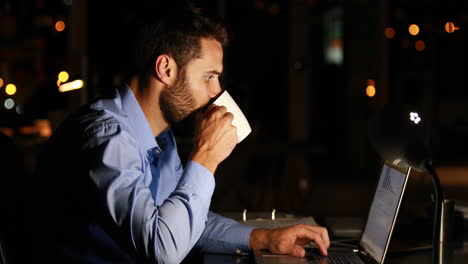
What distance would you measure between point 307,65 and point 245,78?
1439mm

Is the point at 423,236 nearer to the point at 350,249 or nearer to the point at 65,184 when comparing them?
the point at 350,249

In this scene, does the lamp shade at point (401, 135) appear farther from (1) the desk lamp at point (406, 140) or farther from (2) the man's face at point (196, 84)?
(2) the man's face at point (196, 84)

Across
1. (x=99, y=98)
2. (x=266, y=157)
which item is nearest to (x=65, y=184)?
(x=99, y=98)

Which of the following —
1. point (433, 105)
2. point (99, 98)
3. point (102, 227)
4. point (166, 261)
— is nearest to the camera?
point (166, 261)

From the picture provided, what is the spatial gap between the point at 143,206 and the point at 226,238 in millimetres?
414

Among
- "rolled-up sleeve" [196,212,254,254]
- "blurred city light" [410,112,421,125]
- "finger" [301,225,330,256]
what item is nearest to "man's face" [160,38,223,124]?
"rolled-up sleeve" [196,212,254,254]

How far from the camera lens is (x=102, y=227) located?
1.44 meters

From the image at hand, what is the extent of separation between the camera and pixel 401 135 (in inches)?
50.4

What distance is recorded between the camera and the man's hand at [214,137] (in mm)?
1491

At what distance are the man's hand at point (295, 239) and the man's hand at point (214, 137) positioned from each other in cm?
23

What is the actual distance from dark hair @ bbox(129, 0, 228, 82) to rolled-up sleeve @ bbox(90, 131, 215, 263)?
29cm

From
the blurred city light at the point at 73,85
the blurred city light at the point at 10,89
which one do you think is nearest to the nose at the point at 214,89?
the blurred city light at the point at 73,85

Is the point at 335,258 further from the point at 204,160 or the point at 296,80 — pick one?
the point at 296,80

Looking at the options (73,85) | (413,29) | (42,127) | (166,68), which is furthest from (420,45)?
(166,68)
